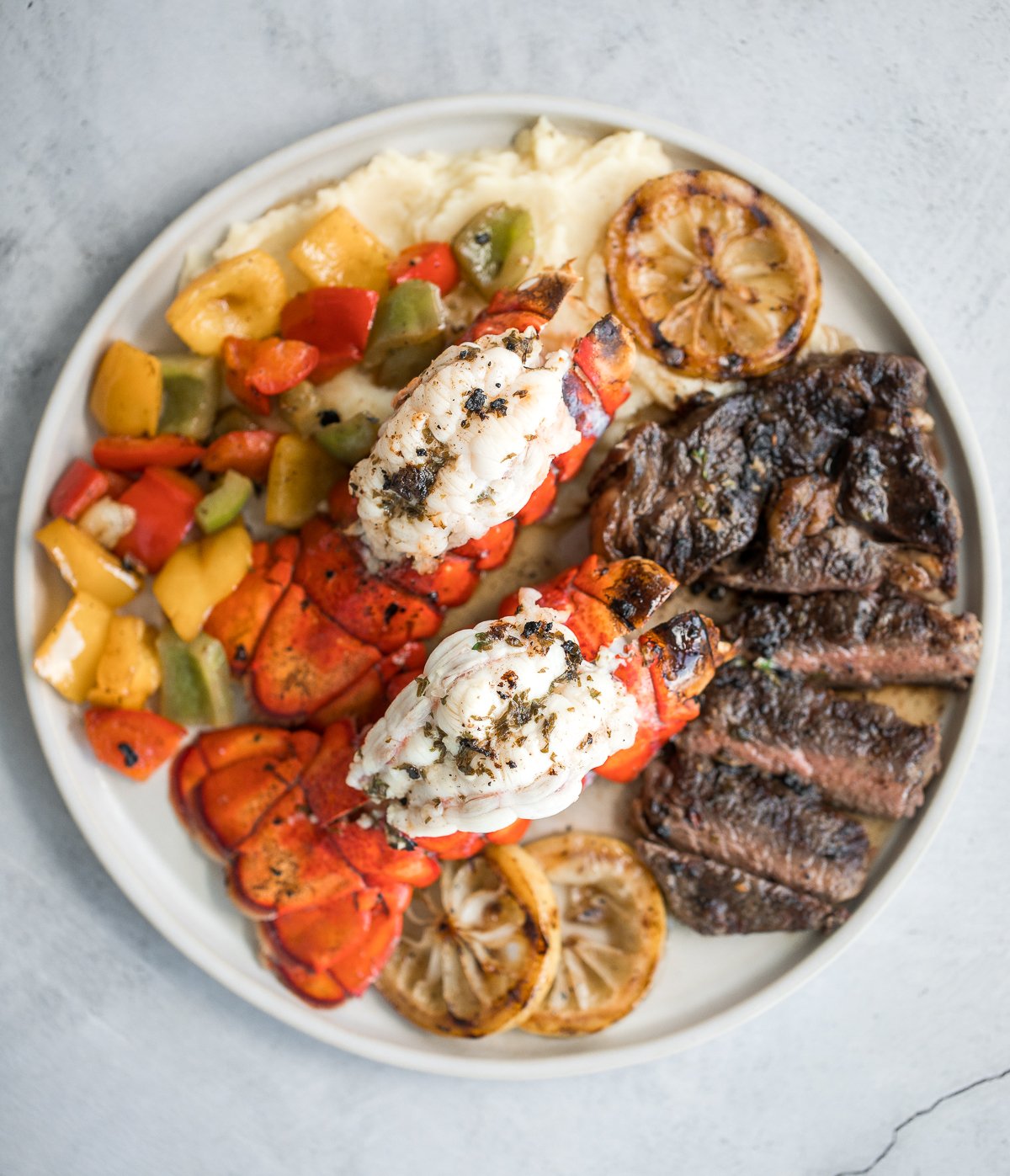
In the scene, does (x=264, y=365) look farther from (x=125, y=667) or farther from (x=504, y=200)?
(x=125, y=667)

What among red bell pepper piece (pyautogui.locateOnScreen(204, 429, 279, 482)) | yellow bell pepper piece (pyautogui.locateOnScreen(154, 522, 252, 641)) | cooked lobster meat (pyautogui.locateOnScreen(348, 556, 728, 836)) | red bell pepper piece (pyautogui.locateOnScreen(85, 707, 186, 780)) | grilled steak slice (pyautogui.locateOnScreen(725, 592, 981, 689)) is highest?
red bell pepper piece (pyautogui.locateOnScreen(204, 429, 279, 482))

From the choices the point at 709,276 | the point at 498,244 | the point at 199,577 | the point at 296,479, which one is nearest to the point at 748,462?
the point at 709,276

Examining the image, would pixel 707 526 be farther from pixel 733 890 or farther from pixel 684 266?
pixel 733 890

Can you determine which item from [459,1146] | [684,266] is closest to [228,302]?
[684,266]

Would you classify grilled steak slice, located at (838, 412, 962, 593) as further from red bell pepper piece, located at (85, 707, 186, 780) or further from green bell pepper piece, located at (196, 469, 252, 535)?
red bell pepper piece, located at (85, 707, 186, 780)

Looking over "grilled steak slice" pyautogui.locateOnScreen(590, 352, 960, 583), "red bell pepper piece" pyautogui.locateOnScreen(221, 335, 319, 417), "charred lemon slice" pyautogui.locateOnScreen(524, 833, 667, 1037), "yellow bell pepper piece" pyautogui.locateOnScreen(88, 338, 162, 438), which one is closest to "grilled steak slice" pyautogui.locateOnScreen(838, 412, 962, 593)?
"grilled steak slice" pyautogui.locateOnScreen(590, 352, 960, 583)

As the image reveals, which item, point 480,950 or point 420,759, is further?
point 480,950
